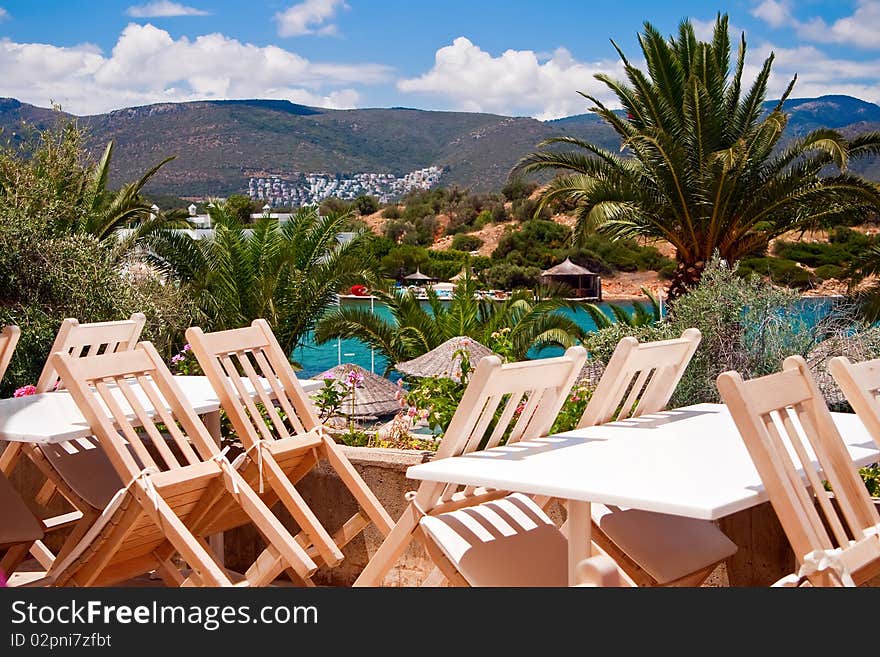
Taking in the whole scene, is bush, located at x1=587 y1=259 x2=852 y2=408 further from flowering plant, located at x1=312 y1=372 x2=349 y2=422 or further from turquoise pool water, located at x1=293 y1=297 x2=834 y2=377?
turquoise pool water, located at x1=293 y1=297 x2=834 y2=377

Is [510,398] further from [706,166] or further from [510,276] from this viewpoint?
[510,276]

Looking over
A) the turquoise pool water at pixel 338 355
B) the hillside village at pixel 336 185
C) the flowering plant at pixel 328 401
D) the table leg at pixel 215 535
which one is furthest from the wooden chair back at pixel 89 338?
the hillside village at pixel 336 185

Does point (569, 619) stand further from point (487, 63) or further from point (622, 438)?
point (487, 63)

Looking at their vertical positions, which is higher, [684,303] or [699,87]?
[699,87]

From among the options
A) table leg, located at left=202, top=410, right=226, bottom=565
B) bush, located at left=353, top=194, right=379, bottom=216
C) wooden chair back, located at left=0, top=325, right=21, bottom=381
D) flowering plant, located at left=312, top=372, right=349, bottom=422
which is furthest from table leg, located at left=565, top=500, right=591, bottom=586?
bush, located at left=353, top=194, right=379, bottom=216

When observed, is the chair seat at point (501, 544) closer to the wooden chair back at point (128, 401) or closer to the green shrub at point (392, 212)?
the wooden chair back at point (128, 401)

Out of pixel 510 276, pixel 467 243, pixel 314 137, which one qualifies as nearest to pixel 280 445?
pixel 510 276

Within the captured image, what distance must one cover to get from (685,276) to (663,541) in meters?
12.9

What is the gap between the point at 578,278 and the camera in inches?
1795

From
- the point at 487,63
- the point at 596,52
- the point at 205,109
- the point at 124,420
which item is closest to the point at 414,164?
the point at 205,109

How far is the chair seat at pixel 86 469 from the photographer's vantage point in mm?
4090

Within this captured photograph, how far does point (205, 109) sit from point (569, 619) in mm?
73583

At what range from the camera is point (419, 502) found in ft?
9.64

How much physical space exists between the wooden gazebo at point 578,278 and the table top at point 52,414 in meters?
38.5
